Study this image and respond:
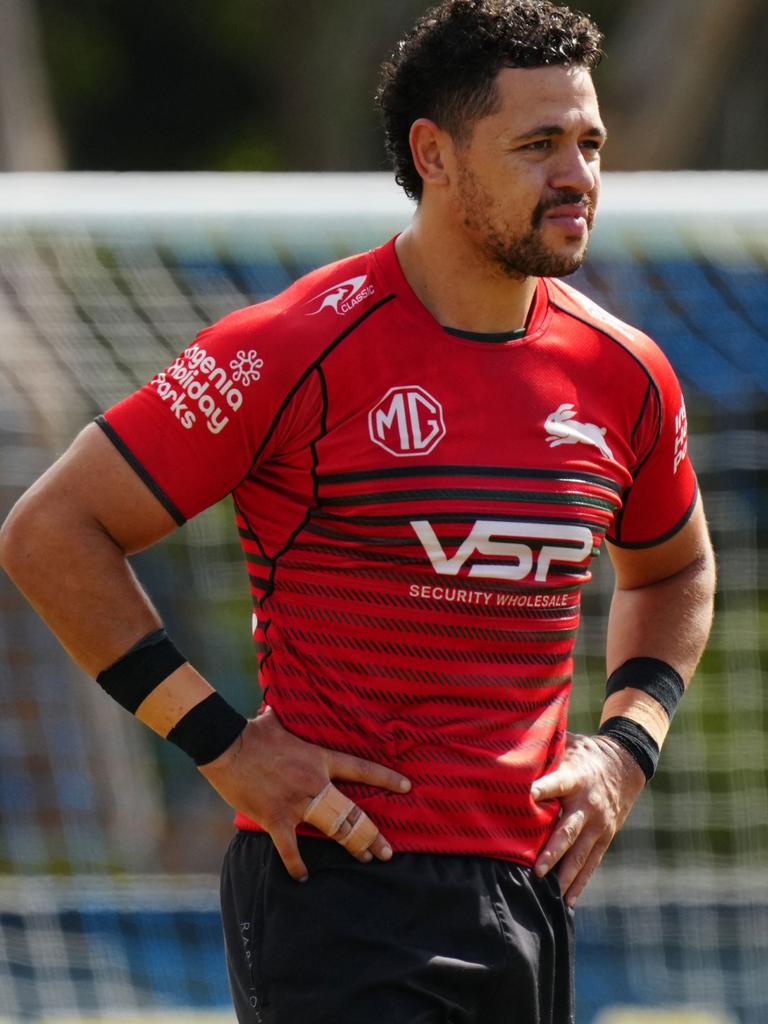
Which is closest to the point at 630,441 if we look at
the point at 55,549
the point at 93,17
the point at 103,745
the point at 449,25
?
the point at 449,25

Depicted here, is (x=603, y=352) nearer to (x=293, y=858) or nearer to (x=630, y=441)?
(x=630, y=441)

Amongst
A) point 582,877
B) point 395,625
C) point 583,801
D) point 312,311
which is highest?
point 312,311

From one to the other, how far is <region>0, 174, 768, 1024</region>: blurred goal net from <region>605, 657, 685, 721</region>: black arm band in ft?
7.10

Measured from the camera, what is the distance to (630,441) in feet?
8.90

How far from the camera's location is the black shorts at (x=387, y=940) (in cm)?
242

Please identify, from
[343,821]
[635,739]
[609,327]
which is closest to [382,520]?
[343,821]

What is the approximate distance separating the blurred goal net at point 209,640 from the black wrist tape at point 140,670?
2456 mm

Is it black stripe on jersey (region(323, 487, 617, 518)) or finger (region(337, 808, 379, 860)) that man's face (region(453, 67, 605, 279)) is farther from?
finger (region(337, 808, 379, 860))

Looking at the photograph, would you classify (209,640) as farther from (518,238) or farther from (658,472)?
(518,238)

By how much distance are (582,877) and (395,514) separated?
28.4 inches

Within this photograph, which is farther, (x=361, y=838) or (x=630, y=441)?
(x=630, y=441)

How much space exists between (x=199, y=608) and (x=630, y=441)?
3191 mm

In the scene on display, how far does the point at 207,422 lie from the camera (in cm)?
245

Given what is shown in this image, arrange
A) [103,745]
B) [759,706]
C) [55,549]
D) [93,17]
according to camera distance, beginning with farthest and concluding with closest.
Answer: [93,17] → [103,745] → [759,706] → [55,549]
